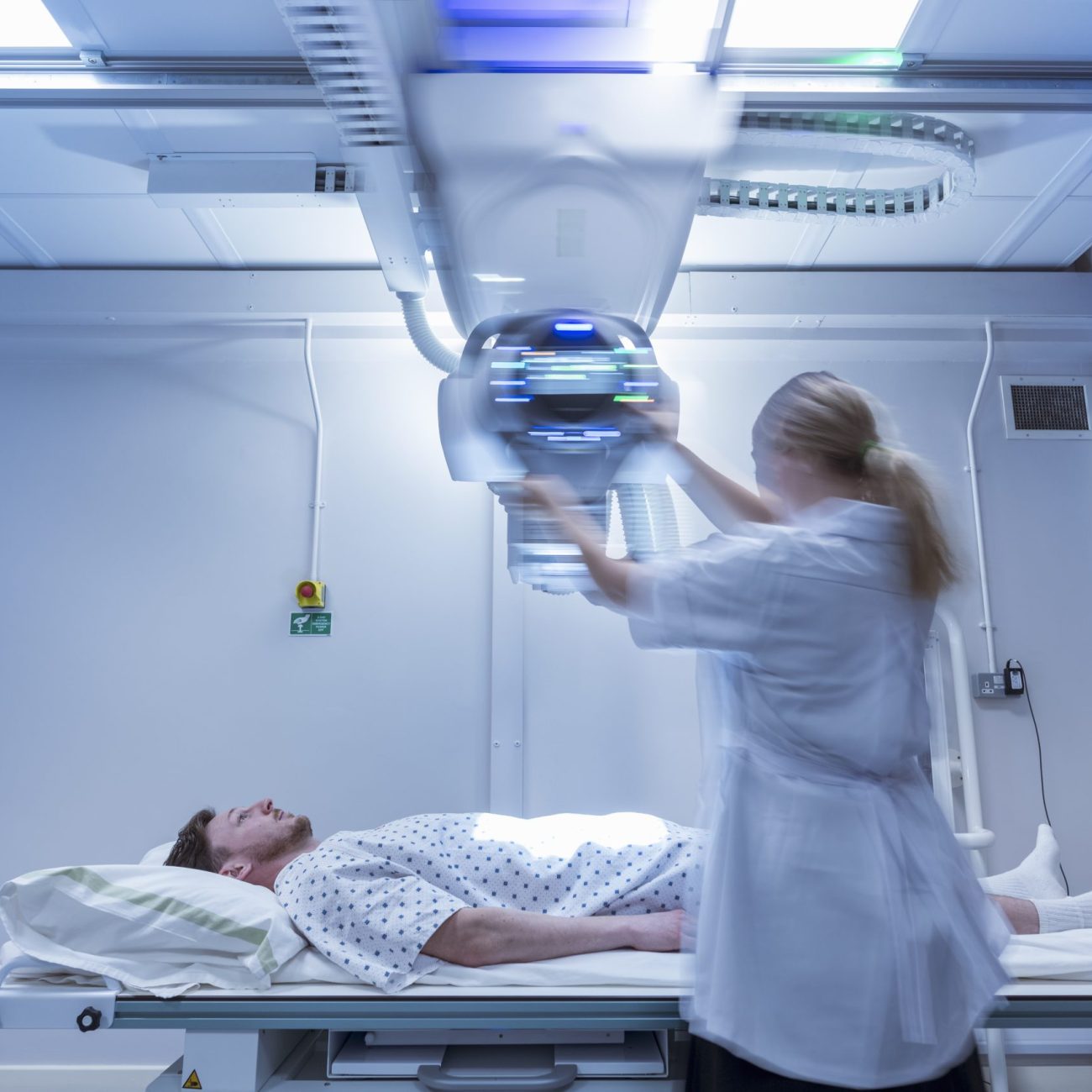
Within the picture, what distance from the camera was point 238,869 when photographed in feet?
6.42

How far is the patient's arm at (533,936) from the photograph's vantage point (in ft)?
4.99

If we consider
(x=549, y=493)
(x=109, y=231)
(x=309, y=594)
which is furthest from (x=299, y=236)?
(x=549, y=493)

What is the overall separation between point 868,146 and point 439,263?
1.21 metres

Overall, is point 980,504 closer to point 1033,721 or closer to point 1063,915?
point 1033,721

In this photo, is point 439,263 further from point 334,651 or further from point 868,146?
point 334,651

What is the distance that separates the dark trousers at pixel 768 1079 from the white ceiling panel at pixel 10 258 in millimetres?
2869

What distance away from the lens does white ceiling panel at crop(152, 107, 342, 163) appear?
2.11 meters

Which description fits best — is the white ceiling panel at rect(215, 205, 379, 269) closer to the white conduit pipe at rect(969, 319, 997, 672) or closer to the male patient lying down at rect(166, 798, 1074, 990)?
the male patient lying down at rect(166, 798, 1074, 990)

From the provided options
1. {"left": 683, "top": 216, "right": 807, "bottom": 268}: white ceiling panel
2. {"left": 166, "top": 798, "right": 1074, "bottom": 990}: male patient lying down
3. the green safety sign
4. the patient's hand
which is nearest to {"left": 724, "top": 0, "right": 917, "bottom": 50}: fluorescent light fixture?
{"left": 683, "top": 216, "right": 807, "bottom": 268}: white ceiling panel

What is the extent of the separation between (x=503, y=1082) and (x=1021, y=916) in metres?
1.03

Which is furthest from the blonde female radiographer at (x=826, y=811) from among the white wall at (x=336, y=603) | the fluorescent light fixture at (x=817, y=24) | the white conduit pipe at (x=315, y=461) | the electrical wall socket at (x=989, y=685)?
the white conduit pipe at (x=315, y=461)

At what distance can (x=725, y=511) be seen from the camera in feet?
4.91

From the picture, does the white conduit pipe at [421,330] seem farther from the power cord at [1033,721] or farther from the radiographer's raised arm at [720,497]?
the power cord at [1033,721]

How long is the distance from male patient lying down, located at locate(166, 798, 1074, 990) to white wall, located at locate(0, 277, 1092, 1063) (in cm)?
60
